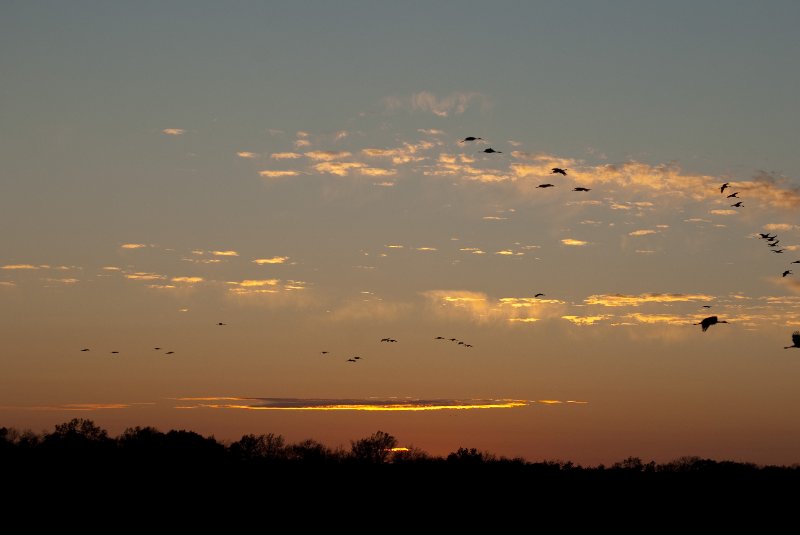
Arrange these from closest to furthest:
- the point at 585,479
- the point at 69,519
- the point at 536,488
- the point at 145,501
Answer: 1. the point at 69,519
2. the point at 145,501
3. the point at 536,488
4. the point at 585,479

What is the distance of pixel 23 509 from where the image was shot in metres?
130

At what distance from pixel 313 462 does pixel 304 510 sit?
48507 millimetres

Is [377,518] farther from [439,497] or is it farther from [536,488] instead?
[536,488]

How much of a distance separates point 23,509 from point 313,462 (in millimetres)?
68826

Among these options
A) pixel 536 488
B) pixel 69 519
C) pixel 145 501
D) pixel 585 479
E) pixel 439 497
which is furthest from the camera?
pixel 585 479

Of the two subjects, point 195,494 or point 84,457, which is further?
point 84,457

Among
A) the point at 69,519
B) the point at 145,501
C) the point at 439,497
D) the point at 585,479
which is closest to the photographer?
the point at 69,519

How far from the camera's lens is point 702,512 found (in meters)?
146

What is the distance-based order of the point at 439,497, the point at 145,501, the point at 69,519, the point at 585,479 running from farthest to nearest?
the point at 585,479 → the point at 439,497 → the point at 145,501 → the point at 69,519

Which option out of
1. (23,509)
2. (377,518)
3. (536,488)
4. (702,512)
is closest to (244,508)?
(377,518)

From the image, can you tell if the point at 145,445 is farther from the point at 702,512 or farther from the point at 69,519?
the point at 702,512

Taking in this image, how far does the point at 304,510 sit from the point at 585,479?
5935cm

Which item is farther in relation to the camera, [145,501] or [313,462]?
[313,462]

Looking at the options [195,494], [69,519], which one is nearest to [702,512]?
[195,494]
